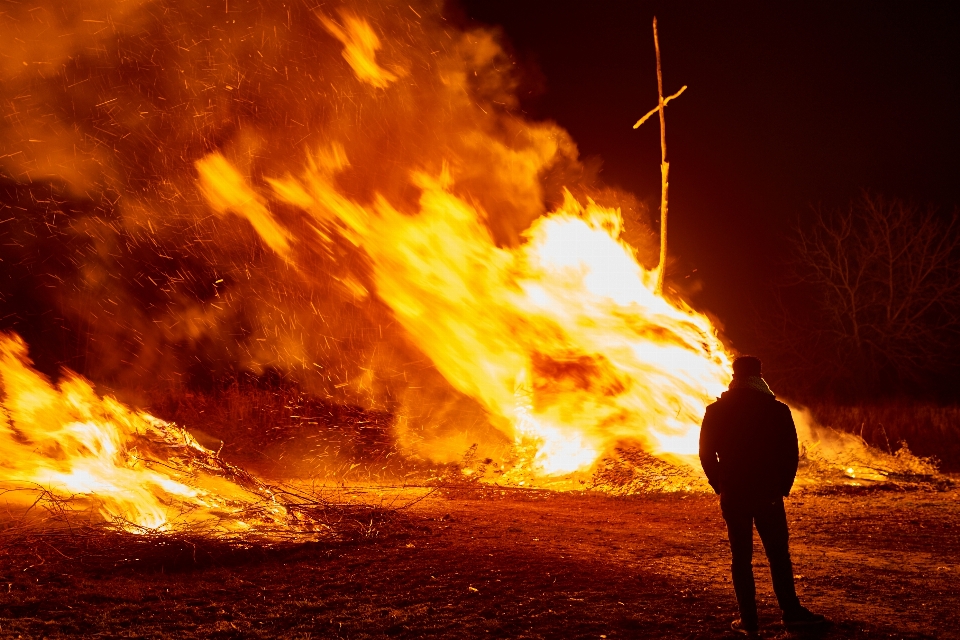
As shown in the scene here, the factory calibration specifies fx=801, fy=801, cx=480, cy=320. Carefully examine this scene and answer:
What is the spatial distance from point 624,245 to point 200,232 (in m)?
9.36

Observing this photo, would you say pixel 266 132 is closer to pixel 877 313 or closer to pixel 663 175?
pixel 663 175

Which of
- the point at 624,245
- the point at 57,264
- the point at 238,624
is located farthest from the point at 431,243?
the point at 57,264

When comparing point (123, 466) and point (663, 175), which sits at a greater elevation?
point (663, 175)

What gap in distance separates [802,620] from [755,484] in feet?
2.83

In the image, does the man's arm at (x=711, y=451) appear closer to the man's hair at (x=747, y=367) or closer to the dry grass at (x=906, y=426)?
the man's hair at (x=747, y=367)

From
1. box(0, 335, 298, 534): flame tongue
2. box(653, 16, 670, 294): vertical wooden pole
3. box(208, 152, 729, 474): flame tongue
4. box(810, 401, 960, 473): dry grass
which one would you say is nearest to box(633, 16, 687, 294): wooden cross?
box(653, 16, 670, 294): vertical wooden pole

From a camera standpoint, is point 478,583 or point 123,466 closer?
point 478,583

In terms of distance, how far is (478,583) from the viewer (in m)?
6.08

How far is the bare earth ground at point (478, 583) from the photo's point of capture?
16.6 feet

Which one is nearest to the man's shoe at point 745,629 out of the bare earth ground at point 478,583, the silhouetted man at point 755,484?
the silhouetted man at point 755,484

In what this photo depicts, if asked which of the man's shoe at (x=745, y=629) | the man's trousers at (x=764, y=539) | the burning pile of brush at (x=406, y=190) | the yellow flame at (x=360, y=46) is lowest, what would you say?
the man's shoe at (x=745, y=629)

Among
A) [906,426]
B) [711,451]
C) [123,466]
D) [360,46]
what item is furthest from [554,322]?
[906,426]

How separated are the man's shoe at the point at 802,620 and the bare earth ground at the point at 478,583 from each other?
7 cm

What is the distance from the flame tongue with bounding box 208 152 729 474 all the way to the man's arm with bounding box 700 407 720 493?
6967 mm
